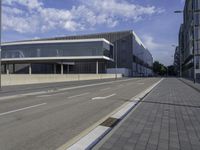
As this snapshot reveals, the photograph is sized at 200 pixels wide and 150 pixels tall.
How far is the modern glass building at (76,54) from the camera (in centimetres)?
9638

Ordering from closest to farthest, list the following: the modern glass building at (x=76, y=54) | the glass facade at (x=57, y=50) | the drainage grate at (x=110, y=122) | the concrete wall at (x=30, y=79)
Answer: the drainage grate at (x=110, y=122) → the concrete wall at (x=30, y=79) → the glass facade at (x=57, y=50) → the modern glass building at (x=76, y=54)

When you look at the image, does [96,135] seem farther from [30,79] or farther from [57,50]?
[57,50]

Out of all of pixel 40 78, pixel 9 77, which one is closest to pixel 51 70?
pixel 40 78

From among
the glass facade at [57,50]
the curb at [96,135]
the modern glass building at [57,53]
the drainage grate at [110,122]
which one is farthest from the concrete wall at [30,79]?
the glass facade at [57,50]

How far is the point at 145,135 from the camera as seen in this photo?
689 cm

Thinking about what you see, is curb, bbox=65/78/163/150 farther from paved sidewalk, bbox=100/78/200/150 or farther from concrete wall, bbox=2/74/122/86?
concrete wall, bbox=2/74/122/86

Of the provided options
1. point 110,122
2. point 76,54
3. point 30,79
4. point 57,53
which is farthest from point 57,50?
point 110,122

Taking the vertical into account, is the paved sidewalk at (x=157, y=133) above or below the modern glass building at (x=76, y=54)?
below

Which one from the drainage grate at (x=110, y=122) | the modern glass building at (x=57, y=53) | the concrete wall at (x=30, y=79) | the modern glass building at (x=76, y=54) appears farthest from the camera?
the modern glass building at (x=76, y=54)

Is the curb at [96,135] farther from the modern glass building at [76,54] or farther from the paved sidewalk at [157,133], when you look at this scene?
the modern glass building at [76,54]

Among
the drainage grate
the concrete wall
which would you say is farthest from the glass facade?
the drainage grate

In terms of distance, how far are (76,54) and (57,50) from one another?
284 inches

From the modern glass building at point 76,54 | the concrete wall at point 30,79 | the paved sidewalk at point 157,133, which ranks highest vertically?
the modern glass building at point 76,54

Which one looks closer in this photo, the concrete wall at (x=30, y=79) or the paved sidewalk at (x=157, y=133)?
the paved sidewalk at (x=157, y=133)
